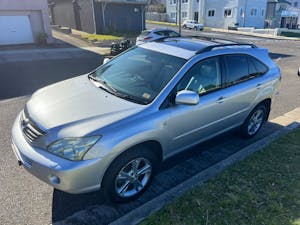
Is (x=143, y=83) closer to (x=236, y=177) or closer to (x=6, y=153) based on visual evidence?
(x=236, y=177)

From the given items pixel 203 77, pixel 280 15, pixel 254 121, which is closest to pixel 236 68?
pixel 203 77

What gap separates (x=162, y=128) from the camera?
332cm

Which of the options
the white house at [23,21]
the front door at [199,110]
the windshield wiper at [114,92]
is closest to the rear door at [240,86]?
the front door at [199,110]

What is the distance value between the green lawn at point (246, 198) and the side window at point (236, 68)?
1.31m

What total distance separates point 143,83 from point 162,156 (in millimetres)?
1026

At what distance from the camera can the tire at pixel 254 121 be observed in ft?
16.4

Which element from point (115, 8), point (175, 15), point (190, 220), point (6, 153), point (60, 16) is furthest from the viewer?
point (175, 15)

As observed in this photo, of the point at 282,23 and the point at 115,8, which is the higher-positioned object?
the point at 115,8

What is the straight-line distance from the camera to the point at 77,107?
10.5ft

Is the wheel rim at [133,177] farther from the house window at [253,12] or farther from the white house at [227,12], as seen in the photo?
the house window at [253,12]

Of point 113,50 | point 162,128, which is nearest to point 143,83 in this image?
point 162,128

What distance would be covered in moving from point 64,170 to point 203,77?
230 cm

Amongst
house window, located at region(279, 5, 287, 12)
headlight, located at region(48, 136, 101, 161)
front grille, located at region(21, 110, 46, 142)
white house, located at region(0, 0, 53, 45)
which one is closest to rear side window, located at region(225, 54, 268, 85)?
headlight, located at region(48, 136, 101, 161)

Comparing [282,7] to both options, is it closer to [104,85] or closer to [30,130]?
[104,85]
